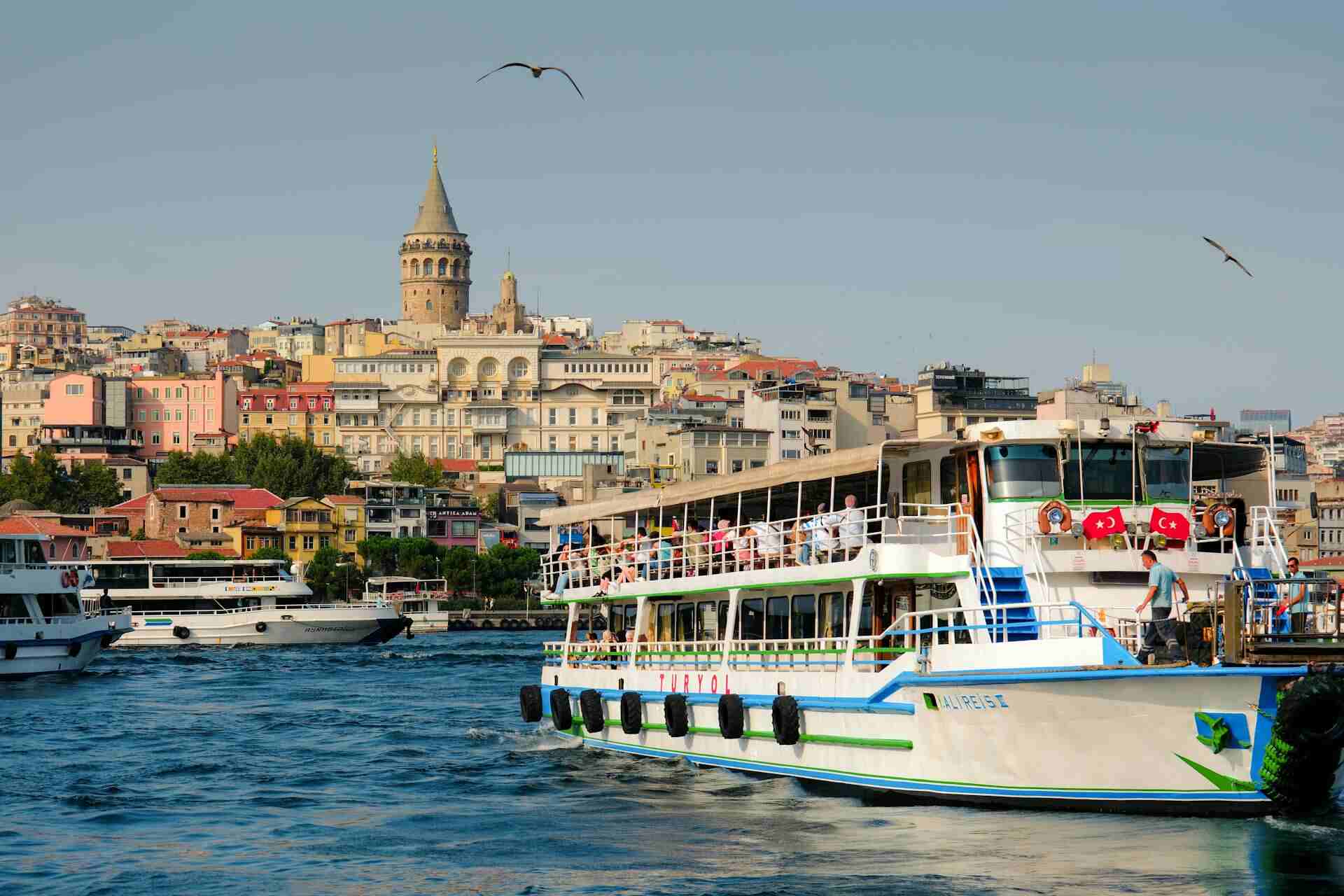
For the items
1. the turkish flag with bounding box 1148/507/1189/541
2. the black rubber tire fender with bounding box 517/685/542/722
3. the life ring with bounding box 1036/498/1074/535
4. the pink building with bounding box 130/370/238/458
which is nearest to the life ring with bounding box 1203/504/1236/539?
the turkish flag with bounding box 1148/507/1189/541

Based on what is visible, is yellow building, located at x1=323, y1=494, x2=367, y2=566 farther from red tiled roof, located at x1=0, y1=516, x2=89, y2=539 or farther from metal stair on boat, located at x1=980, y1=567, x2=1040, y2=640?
metal stair on boat, located at x1=980, y1=567, x2=1040, y2=640

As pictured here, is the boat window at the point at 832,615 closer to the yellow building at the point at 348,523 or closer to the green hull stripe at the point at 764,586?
the green hull stripe at the point at 764,586

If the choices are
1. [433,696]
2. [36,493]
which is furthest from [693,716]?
[36,493]

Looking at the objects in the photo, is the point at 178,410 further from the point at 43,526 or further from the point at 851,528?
the point at 851,528

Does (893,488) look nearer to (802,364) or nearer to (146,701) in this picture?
(146,701)

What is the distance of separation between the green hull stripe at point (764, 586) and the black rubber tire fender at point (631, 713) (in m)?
1.45

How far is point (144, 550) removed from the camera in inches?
3693

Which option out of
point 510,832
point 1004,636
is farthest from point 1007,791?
point 510,832

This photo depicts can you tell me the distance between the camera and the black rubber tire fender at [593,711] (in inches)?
1089

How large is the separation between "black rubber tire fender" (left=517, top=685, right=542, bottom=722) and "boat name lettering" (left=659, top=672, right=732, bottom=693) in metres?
4.91

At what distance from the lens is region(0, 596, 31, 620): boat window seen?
49.5 m

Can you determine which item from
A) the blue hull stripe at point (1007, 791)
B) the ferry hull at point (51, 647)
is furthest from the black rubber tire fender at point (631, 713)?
the ferry hull at point (51, 647)

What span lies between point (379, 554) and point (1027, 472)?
3642 inches

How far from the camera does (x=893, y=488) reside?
76.3 feet
